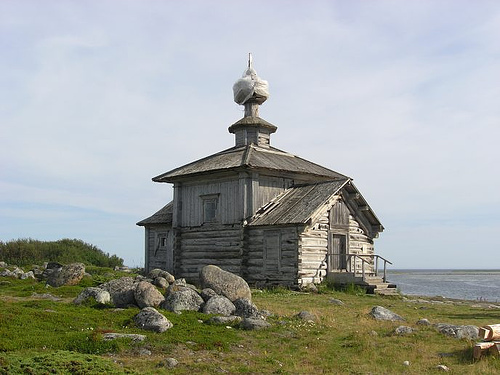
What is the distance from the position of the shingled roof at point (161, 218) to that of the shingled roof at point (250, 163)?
2577 mm

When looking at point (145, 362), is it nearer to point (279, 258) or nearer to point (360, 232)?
point (279, 258)

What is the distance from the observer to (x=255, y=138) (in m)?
36.0

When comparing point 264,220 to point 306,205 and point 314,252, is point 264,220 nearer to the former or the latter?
point 306,205

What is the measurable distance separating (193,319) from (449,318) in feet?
29.5

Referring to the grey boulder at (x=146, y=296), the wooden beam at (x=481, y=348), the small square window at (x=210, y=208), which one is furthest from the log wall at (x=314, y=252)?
the wooden beam at (x=481, y=348)

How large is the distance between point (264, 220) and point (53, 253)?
75.6 ft

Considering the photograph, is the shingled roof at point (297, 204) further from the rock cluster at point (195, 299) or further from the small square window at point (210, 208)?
the rock cluster at point (195, 299)

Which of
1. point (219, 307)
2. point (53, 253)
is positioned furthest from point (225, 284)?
point (53, 253)

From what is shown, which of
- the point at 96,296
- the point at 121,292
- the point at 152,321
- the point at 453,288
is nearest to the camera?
the point at 152,321

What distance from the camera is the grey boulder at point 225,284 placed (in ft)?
62.9

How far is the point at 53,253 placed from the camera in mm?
46406

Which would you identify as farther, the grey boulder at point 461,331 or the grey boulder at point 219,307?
the grey boulder at point 219,307

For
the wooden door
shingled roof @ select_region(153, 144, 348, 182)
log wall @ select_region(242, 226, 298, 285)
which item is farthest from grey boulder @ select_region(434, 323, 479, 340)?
shingled roof @ select_region(153, 144, 348, 182)

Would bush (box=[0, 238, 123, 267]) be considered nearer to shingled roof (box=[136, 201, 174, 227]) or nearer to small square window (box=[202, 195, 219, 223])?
shingled roof (box=[136, 201, 174, 227])
